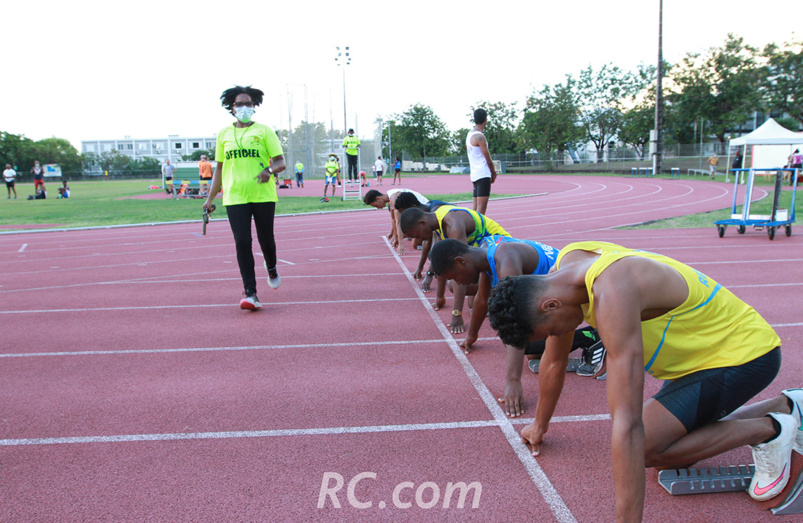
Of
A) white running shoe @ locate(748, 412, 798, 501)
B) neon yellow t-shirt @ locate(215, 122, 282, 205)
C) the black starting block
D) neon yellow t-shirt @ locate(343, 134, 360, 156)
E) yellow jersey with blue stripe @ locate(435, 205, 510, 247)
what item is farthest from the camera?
neon yellow t-shirt @ locate(343, 134, 360, 156)

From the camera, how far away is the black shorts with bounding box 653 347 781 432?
231 centimetres

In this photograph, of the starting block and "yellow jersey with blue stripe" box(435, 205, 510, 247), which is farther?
"yellow jersey with blue stripe" box(435, 205, 510, 247)

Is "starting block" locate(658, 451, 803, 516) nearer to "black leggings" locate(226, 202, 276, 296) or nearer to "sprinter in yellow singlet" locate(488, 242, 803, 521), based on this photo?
"sprinter in yellow singlet" locate(488, 242, 803, 521)

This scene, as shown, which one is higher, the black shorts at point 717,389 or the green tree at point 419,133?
the green tree at point 419,133

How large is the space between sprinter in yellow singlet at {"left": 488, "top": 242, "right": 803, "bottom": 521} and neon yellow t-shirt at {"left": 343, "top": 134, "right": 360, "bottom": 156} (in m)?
17.6

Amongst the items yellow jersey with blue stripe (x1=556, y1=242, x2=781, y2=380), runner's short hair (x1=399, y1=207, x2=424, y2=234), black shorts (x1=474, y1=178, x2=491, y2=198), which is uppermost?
black shorts (x1=474, y1=178, x2=491, y2=198)

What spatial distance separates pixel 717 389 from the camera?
2.31 m

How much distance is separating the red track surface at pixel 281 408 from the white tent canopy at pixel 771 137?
1786cm

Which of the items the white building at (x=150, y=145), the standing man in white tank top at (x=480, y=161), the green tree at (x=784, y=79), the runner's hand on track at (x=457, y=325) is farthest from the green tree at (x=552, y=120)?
the white building at (x=150, y=145)

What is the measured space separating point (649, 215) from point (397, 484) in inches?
555

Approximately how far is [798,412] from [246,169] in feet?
15.4

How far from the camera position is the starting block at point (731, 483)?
2.37 meters

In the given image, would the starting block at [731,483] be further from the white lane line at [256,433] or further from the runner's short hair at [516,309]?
the runner's short hair at [516,309]

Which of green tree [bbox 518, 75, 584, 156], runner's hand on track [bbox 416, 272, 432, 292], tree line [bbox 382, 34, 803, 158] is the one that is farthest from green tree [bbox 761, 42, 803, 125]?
runner's hand on track [bbox 416, 272, 432, 292]
